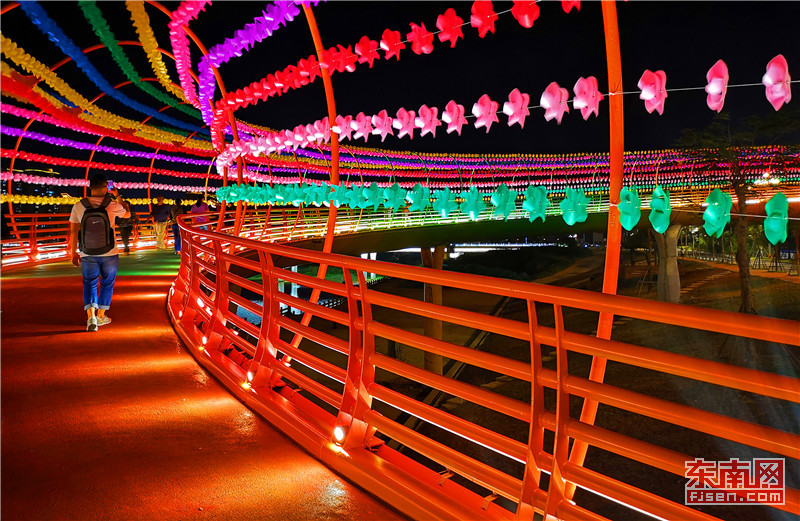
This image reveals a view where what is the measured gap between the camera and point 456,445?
837 inches

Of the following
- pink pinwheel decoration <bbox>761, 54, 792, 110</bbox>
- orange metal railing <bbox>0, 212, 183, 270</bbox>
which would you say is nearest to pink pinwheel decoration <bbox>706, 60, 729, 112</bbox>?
pink pinwheel decoration <bbox>761, 54, 792, 110</bbox>

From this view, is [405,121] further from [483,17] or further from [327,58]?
[483,17]

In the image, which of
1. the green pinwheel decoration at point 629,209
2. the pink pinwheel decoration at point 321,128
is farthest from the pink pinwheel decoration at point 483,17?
the pink pinwheel decoration at point 321,128

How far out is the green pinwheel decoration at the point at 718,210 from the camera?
3854 millimetres

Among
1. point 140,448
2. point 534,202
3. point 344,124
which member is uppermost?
point 344,124

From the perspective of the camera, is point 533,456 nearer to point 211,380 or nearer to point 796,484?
point 211,380

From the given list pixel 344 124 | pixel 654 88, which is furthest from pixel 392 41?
pixel 654 88

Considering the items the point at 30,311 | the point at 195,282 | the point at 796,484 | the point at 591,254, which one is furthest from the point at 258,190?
the point at 591,254

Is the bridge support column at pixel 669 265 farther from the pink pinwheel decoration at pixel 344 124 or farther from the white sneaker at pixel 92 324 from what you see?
the white sneaker at pixel 92 324

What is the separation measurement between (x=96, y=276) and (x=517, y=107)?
16.1 feet

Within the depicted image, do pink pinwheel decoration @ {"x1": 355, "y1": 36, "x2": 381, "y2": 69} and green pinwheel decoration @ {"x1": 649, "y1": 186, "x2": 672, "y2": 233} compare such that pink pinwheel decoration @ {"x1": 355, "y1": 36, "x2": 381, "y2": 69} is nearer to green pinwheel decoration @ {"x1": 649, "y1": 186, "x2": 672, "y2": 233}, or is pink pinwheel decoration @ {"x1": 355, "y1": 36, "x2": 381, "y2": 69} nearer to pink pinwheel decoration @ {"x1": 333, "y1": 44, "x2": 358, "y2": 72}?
pink pinwheel decoration @ {"x1": 333, "y1": 44, "x2": 358, "y2": 72}

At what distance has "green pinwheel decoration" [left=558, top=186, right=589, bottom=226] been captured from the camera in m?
Answer: 5.78

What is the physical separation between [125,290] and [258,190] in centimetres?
555

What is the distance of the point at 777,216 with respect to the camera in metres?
3.44
